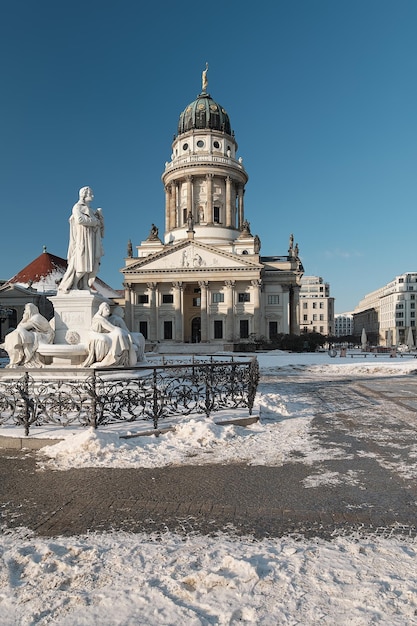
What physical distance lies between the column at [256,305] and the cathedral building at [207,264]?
149mm

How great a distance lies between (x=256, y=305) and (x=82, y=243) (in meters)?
47.2

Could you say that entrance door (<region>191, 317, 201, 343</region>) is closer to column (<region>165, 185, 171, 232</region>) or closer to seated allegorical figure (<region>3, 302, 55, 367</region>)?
column (<region>165, 185, 171, 232</region>)

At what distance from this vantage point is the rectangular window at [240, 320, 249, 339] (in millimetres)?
58312

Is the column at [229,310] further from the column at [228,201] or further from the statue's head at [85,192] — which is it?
the statue's head at [85,192]

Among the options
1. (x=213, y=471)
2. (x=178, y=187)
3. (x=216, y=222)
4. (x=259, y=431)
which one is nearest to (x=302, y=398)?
(x=259, y=431)

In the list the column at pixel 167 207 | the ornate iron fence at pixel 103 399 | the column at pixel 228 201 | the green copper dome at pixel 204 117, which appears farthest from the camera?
the column at pixel 167 207

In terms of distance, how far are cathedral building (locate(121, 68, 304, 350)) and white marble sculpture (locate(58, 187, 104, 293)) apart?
4223cm

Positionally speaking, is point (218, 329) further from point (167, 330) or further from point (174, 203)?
point (174, 203)

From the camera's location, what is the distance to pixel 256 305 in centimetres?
5722

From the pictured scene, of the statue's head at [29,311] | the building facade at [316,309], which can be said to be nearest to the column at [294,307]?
the statue's head at [29,311]

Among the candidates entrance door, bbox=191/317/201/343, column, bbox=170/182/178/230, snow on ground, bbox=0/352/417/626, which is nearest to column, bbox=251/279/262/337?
entrance door, bbox=191/317/201/343

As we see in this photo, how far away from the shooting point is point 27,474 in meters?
5.48

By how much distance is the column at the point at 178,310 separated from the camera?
58.7m

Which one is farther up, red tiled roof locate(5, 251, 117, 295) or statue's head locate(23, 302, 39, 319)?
red tiled roof locate(5, 251, 117, 295)
